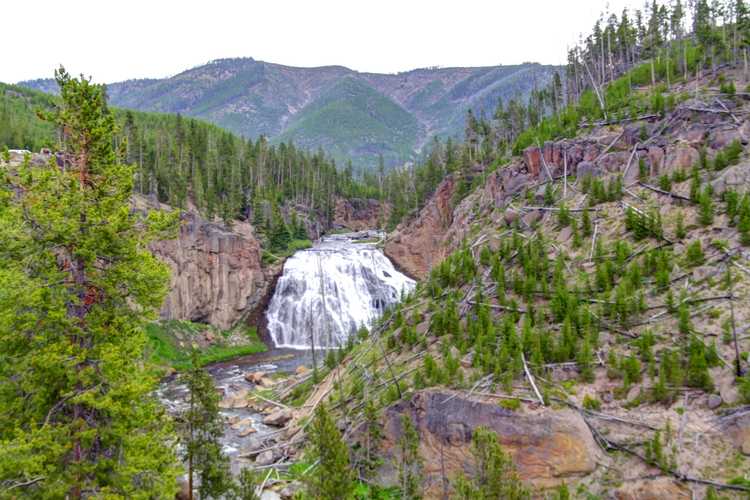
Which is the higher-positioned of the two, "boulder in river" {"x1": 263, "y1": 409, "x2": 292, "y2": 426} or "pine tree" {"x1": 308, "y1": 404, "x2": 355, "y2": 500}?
Result: "pine tree" {"x1": 308, "y1": 404, "x2": 355, "y2": 500}

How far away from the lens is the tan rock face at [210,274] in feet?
170

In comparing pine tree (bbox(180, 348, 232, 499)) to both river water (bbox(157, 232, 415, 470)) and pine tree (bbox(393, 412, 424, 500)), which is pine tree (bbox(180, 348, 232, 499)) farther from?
river water (bbox(157, 232, 415, 470))

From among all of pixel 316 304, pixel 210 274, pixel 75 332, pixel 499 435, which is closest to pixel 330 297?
pixel 316 304

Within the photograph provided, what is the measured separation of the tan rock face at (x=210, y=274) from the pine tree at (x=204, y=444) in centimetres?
3472

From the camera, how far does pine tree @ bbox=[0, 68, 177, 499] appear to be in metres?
11.3

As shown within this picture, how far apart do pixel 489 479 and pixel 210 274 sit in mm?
48835

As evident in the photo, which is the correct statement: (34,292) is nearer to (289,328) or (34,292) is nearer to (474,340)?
(474,340)

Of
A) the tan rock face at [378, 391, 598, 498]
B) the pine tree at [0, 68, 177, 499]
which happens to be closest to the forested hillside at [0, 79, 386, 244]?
the pine tree at [0, 68, 177, 499]

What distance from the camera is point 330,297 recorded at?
183 feet

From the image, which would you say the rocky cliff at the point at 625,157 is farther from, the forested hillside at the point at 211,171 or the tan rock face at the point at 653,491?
the forested hillside at the point at 211,171

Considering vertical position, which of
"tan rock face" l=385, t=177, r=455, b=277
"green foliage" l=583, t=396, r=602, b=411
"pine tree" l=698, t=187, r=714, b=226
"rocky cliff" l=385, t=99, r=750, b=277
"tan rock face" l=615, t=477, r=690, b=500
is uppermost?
"rocky cliff" l=385, t=99, r=750, b=277

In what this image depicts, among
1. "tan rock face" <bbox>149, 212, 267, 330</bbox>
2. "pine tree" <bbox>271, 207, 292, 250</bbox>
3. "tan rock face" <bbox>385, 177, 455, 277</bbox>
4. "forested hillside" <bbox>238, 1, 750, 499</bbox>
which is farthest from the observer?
"pine tree" <bbox>271, 207, 292, 250</bbox>

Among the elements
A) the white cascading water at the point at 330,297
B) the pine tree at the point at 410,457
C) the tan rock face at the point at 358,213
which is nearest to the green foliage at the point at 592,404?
the pine tree at the point at 410,457

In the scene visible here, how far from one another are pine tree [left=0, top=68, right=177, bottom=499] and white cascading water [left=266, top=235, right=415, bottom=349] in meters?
38.1
